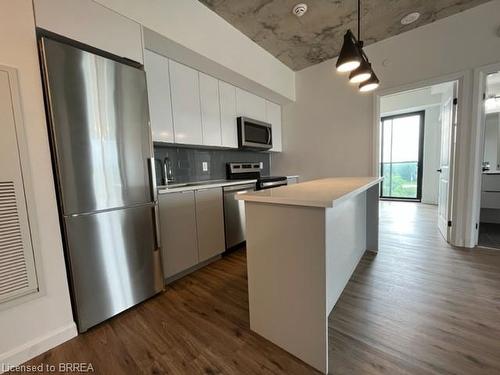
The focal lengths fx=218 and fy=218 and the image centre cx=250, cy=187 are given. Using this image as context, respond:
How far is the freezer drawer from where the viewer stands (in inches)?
55.6

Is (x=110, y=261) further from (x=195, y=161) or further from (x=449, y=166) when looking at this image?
(x=449, y=166)

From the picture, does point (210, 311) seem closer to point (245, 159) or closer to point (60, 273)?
point (60, 273)

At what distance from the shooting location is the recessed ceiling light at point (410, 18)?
8.06ft

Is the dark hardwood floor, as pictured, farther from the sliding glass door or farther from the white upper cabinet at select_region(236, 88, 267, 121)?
the sliding glass door

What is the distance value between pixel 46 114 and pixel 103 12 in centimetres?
81

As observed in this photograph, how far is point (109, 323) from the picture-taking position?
157cm

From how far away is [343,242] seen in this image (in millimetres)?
1716

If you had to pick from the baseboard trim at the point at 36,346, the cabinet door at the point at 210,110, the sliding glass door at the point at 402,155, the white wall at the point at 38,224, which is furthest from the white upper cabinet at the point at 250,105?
the sliding glass door at the point at 402,155

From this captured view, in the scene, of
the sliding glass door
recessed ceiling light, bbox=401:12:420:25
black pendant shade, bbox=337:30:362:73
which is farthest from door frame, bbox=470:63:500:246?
the sliding glass door

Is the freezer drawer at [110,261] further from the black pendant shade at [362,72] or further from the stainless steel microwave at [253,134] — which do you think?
the black pendant shade at [362,72]

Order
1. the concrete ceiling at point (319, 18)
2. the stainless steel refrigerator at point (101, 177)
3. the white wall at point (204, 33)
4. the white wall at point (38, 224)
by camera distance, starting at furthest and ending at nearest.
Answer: the concrete ceiling at point (319, 18) < the white wall at point (204, 33) < the stainless steel refrigerator at point (101, 177) < the white wall at point (38, 224)

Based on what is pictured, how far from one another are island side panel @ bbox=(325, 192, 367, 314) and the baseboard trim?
1.68m

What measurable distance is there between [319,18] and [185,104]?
1784 mm

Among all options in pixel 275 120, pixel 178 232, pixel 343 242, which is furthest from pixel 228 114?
pixel 343 242
